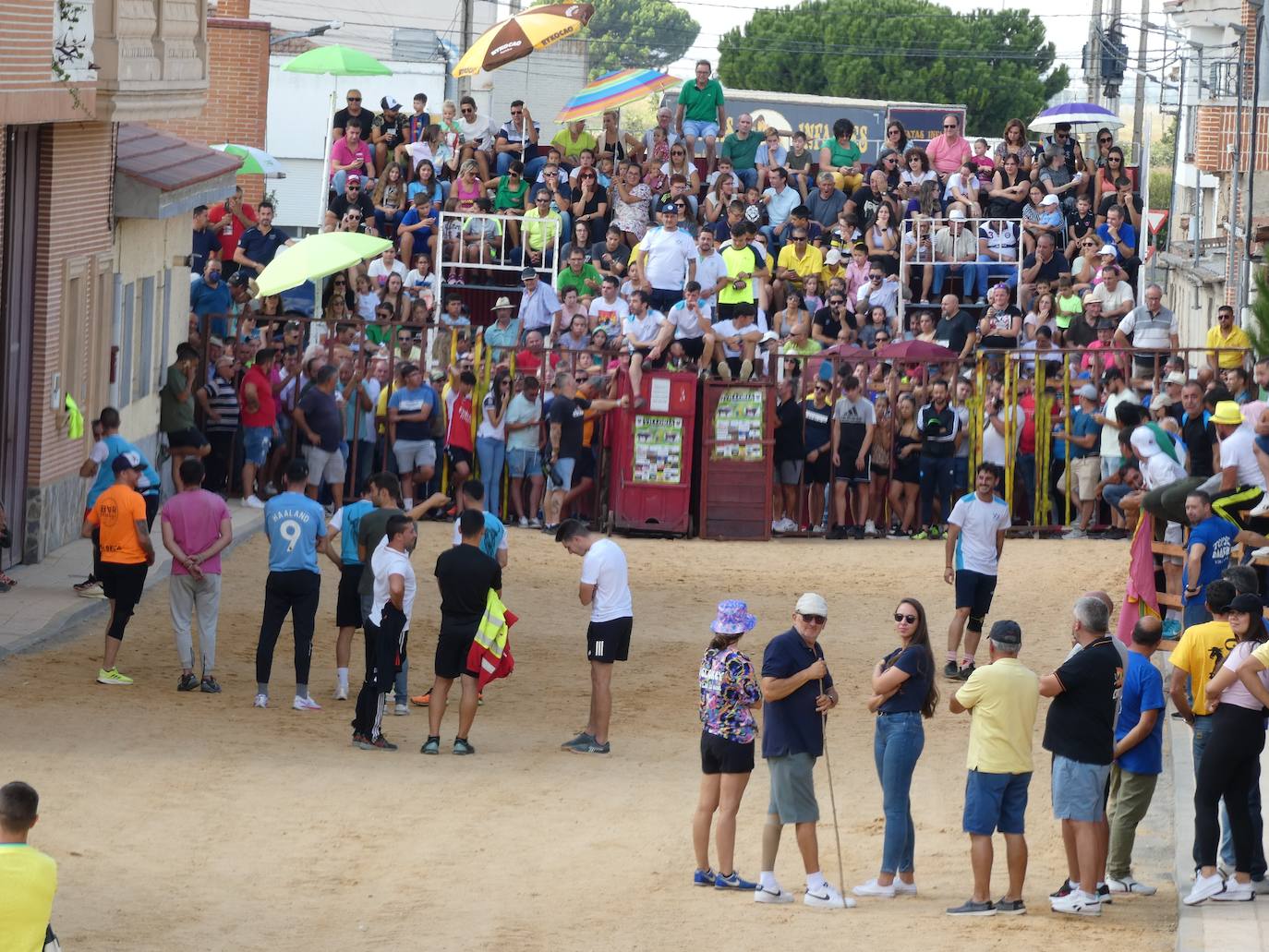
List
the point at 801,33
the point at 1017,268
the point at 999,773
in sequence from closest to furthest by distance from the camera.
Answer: the point at 999,773
the point at 1017,268
the point at 801,33

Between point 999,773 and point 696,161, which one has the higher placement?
point 696,161

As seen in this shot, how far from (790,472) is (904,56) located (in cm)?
5686

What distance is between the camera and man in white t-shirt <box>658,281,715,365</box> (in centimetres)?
2377

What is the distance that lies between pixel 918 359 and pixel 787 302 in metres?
2.02

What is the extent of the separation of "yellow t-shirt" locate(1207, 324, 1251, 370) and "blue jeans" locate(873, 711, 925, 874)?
45.2ft

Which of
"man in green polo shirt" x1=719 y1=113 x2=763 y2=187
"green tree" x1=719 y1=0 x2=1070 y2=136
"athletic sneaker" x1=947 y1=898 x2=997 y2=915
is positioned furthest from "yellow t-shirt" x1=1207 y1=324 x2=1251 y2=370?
"green tree" x1=719 y1=0 x2=1070 y2=136

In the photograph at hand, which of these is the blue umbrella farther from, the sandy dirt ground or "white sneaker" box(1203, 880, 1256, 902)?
"white sneaker" box(1203, 880, 1256, 902)

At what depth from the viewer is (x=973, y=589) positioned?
53.9ft

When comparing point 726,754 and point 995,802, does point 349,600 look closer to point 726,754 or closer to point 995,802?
point 726,754

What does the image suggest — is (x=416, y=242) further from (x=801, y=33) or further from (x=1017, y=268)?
(x=801, y=33)

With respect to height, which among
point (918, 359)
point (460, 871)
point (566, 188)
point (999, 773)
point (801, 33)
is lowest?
point (460, 871)

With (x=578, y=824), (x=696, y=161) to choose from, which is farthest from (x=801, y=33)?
(x=578, y=824)

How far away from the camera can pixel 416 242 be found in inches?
1083

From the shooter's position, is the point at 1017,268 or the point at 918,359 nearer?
the point at 918,359
